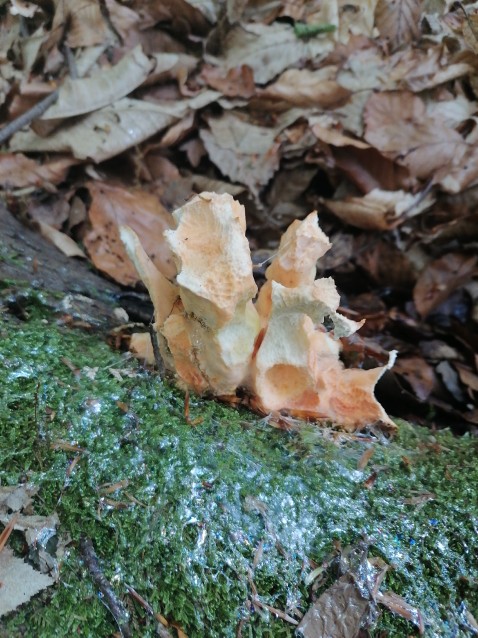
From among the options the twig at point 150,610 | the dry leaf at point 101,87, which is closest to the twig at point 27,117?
the dry leaf at point 101,87

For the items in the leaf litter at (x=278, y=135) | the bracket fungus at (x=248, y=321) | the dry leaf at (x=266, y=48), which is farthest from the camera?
the dry leaf at (x=266, y=48)

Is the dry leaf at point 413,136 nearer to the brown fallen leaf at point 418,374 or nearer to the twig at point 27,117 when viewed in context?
the brown fallen leaf at point 418,374

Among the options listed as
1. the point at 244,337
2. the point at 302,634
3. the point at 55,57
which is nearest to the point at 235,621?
the point at 302,634

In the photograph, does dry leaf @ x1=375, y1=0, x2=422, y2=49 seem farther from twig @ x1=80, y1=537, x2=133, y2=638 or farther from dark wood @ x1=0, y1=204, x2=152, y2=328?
twig @ x1=80, y1=537, x2=133, y2=638

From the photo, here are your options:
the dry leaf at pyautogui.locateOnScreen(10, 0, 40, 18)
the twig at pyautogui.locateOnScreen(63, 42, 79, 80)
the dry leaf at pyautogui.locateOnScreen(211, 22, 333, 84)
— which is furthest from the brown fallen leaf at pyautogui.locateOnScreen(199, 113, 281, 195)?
the dry leaf at pyautogui.locateOnScreen(10, 0, 40, 18)

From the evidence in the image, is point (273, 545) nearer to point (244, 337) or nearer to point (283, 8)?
point (244, 337)

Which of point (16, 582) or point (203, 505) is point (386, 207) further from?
point (16, 582)
